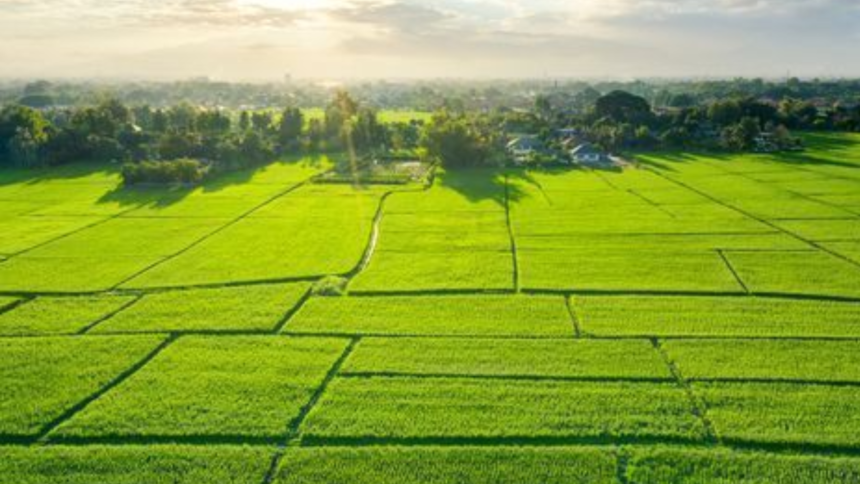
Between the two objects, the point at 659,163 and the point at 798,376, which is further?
the point at 659,163

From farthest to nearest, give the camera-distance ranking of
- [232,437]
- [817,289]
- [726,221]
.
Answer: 1. [726,221]
2. [817,289]
3. [232,437]

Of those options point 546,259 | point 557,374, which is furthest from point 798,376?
point 546,259

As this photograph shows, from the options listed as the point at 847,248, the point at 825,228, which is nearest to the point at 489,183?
the point at 825,228

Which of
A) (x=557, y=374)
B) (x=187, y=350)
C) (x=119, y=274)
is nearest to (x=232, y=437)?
(x=187, y=350)

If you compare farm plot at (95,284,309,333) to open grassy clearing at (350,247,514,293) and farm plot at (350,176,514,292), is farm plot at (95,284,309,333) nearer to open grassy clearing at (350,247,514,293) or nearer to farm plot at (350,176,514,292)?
open grassy clearing at (350,247,514,293)

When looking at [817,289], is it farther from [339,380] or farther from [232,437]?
[232,437]

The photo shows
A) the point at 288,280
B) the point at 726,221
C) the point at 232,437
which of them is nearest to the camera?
the point at 232,437
